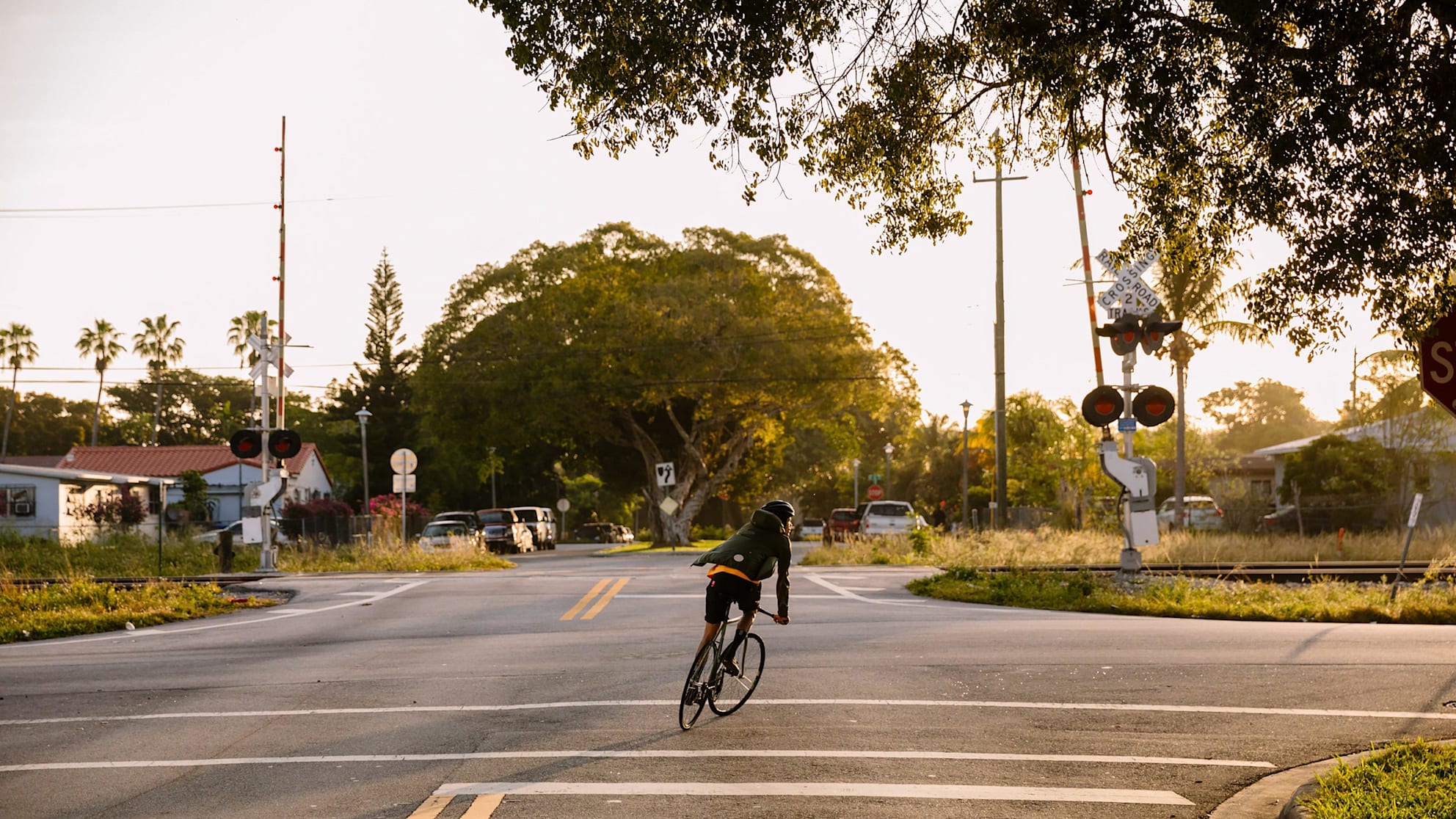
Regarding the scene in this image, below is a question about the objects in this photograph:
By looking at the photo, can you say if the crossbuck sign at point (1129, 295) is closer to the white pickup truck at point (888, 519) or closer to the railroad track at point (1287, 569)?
the railroad track at point (1287, 569)

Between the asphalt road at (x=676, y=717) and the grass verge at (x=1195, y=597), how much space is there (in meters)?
1.13

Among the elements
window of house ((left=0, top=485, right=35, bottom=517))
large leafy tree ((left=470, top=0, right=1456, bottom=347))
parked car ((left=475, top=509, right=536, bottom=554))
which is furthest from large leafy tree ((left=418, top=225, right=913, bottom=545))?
large leafy tree ((left=470, top=0, right=1456, bottom=347))

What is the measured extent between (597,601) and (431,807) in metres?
13.7

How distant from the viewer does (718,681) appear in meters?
9.52

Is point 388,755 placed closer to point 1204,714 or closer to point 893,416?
point 1204,714

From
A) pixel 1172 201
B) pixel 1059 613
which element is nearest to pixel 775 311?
pixel 1059 613

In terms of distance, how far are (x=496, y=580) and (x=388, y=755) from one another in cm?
1743

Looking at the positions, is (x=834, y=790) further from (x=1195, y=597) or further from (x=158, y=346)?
(x=158, y=346)

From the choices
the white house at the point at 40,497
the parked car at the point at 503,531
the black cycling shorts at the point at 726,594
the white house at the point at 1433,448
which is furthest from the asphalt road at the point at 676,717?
the white house at the point at 40,497

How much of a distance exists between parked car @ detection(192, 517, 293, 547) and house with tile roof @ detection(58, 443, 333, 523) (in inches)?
587

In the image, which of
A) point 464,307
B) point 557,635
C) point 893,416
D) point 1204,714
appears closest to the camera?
point 1204,714

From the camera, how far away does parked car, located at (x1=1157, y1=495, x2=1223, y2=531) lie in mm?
39822

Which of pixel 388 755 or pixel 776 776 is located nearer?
pixel 776 776

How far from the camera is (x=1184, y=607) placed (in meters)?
18.4
